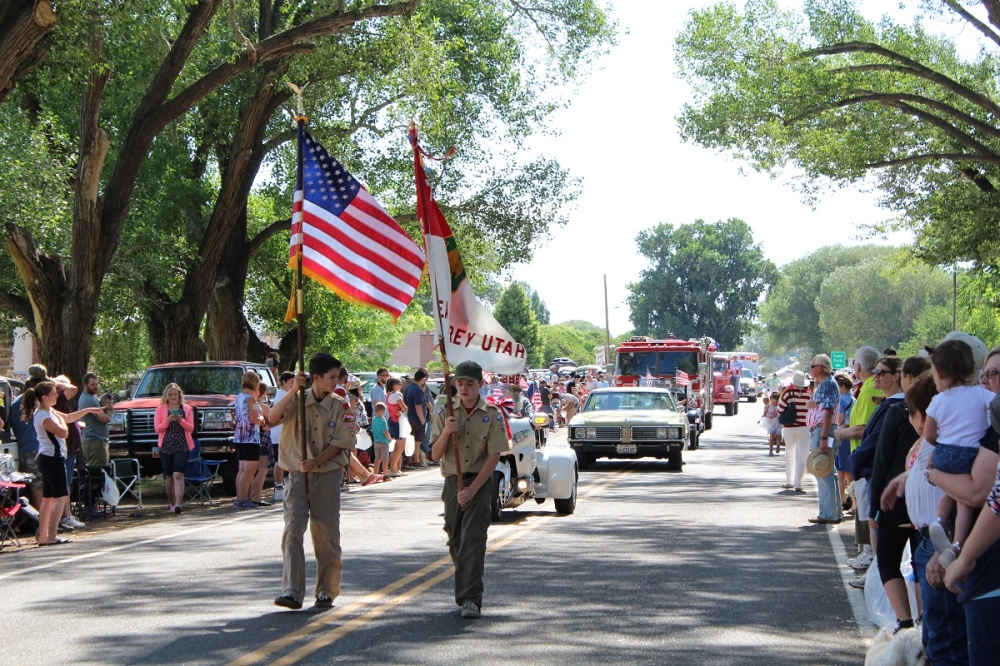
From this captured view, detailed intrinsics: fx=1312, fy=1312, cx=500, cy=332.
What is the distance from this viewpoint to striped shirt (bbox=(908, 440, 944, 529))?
6398 millimetres

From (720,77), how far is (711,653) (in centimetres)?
2602

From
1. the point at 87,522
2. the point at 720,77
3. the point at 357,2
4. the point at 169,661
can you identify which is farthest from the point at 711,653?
the point at 720,77

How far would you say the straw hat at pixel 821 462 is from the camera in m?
13.5

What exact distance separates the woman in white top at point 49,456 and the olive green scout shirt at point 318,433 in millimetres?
5276

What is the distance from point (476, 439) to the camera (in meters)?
9.61

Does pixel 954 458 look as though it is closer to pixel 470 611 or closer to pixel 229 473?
pixel 470 611

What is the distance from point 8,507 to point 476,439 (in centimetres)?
689

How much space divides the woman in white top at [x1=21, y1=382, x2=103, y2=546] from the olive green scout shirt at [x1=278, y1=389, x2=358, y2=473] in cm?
528

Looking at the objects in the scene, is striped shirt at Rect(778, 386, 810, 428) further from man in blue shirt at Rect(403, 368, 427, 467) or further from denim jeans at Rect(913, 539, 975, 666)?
denim jeans at Rect(913, 539, 975, 666)

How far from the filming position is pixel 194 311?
28297mm

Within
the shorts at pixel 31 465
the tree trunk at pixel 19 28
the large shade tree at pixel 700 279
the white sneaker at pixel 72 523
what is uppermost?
the large shade tree at pixel 700 279

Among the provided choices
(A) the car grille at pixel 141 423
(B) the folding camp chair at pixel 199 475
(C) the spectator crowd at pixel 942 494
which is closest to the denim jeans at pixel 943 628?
(C) the spectator crowd at pixel 942 494

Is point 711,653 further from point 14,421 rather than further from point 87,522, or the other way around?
point 87,522

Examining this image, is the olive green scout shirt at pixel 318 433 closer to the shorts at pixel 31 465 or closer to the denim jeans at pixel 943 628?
the denim jeans at pixel 943 628
